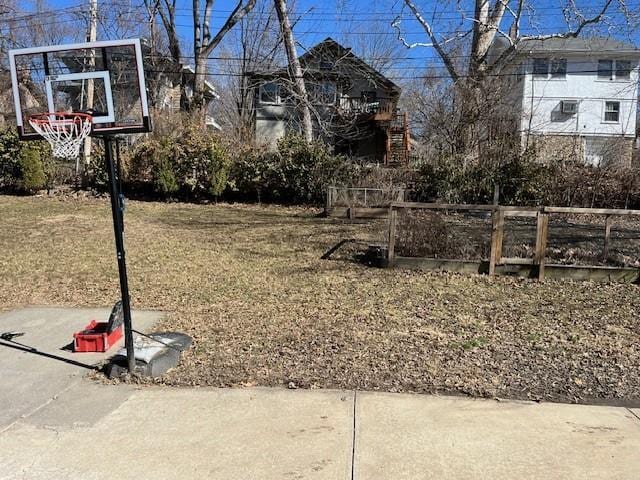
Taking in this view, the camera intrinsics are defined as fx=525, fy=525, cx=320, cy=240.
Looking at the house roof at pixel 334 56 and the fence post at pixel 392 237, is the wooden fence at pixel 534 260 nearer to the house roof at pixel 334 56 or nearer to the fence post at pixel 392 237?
the fence post at pixel 392 237

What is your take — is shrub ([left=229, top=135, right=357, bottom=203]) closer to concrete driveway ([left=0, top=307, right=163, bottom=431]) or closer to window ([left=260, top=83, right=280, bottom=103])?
concrete driveway ([left=0, top=307, right=163, bottom=431])

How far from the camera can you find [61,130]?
4207 millimetres

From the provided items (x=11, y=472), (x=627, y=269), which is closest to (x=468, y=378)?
(x=11, y=472)

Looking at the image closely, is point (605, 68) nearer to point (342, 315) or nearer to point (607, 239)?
point (607, 239)

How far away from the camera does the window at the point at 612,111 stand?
115 feet

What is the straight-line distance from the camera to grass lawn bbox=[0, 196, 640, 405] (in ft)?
14.2

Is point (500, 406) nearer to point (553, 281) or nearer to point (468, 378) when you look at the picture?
point (468, 378)

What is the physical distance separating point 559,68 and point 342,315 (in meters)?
35.1

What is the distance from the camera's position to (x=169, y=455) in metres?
3.12

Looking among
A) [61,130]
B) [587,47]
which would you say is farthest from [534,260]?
[587,47]

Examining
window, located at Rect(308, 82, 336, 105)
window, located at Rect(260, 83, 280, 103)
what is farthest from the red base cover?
window, located at Rect(260, 83, 280, 103)

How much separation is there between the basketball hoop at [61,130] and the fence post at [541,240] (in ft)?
19.6

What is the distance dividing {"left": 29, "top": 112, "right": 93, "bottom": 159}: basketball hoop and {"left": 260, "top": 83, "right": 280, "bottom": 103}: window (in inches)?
1125

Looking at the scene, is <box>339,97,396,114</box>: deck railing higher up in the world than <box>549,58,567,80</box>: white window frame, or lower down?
lower down
